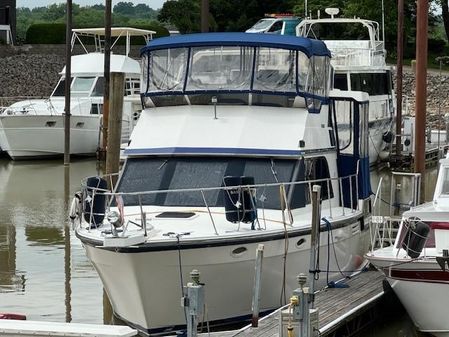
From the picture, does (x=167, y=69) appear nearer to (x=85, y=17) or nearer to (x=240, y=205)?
(x=240, y=205)

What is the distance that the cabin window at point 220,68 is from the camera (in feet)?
57.7

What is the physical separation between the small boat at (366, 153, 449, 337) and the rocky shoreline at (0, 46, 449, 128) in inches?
1323

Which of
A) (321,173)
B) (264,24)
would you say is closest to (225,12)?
(264,24)

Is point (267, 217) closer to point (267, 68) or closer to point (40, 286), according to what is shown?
point (267, 68)

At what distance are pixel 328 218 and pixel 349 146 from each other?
6.35 feet

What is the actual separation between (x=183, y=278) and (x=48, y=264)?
21.4 feet

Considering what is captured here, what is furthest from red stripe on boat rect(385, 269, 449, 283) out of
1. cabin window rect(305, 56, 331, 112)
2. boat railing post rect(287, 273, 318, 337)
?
cabin window rect(305, 56, 331, 112)

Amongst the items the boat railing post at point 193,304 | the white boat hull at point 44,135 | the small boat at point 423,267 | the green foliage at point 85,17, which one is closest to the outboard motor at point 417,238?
the small boat at point 423,267

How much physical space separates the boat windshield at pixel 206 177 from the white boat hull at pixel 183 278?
90 cm

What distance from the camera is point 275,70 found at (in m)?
17.7

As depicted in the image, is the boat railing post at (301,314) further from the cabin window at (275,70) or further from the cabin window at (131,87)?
the cabin window at (131,87)

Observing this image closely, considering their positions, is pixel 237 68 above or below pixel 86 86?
above

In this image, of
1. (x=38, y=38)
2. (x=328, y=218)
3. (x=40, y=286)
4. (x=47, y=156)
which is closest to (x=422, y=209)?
(x=328, y=218)

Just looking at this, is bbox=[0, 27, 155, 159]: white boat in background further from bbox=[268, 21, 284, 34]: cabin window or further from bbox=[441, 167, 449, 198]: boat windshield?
bbox=[441, 167, 449, 198]: boat windshield
